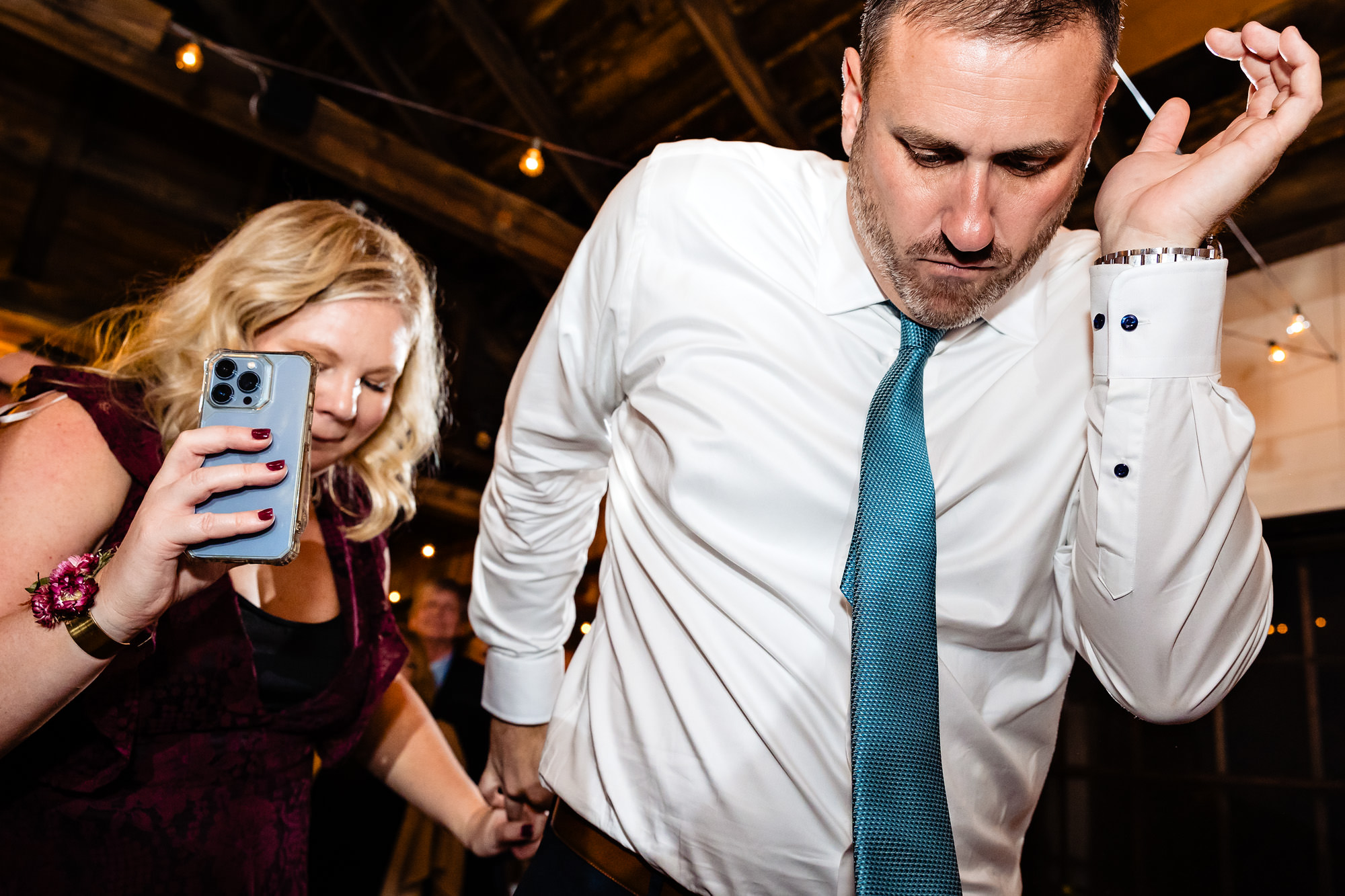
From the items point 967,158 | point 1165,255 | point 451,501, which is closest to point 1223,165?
point 1165,255

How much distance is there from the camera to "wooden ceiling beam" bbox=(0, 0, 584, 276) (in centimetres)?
321

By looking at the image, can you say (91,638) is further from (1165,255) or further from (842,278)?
(1165,255)

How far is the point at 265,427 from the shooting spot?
3.18ft

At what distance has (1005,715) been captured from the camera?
93cm

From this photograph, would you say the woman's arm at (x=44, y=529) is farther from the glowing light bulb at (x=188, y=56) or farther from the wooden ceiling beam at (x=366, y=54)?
the wooden ceiling beam at (x=366, y=54)

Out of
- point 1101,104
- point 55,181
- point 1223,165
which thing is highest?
point 55,181

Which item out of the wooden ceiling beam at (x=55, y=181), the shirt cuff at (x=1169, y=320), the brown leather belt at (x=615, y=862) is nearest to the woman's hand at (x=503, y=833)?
the brown leather belt at (x=615, y=862)

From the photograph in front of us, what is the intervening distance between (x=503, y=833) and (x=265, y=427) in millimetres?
837

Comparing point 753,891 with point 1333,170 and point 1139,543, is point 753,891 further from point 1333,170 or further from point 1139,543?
point 1333,170

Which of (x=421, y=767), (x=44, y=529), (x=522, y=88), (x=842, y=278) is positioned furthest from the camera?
(x=522, y=88)

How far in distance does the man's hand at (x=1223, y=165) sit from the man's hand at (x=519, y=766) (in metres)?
1.04

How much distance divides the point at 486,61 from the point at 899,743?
14.1 ft

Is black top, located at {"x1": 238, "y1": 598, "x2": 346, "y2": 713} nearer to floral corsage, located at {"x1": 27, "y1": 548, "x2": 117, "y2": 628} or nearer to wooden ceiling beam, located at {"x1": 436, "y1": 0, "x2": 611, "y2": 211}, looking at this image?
floral corsage, located at {"x1": 27, "y1": 548, "x2": 117, "y2": 628}

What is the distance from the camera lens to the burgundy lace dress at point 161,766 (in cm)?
119
